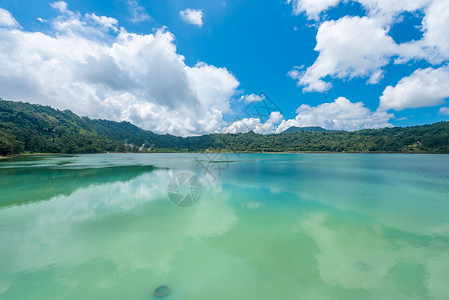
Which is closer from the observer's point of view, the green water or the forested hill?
the green water

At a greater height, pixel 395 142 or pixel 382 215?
pixel 395 142

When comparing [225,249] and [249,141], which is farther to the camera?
[249,141]

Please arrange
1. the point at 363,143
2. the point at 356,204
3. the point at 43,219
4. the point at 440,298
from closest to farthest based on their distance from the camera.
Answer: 1. the point at 440,298
2. the point at 43,219
3. the point at 356,204
4. the point at 363,143

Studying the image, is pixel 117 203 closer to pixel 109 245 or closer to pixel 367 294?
pixel 109 245

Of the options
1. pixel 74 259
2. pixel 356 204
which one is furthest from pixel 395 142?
pixel 74 259

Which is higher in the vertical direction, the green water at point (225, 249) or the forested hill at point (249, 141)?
the forested hill at point (249, 141)

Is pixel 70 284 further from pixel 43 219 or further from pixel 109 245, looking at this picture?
pixel 43 219

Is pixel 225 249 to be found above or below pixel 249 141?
below

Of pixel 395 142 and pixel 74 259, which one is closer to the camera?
pixel 74 259

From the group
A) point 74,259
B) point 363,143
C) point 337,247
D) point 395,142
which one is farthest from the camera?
point 363,143

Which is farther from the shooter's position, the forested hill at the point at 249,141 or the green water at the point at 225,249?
the forested hill at the point at 249,141

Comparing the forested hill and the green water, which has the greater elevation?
A: the forested hill

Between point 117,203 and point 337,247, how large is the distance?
1382 centimetres

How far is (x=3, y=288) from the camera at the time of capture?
5.16 metres
